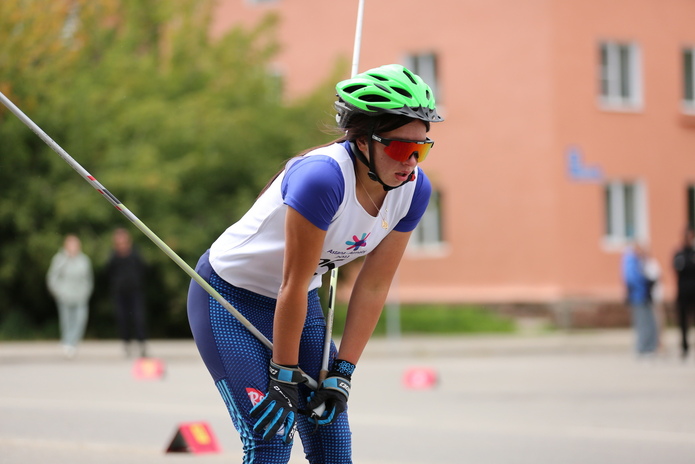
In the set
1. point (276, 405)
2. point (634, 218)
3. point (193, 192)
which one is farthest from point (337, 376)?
point (634, 218)

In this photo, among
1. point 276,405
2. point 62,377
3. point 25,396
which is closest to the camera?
point 276,405

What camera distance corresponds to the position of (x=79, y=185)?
19578 millimetres

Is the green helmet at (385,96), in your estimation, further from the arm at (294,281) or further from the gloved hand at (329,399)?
the gloved hand at (329,399)

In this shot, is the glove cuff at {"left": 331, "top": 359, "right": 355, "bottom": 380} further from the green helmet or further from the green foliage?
the green foliage

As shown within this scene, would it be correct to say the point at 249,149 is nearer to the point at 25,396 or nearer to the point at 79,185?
the point at 79,185

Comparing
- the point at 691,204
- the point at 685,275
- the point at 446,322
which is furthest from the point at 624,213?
the point at 685,275

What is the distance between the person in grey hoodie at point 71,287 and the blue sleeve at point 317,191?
13858 mm

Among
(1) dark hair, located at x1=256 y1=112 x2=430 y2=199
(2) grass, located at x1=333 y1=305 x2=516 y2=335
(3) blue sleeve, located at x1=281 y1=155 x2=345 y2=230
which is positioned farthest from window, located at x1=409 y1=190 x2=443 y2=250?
(3) blue sleeve, located at x1=281 y1=155 x2=345 y2=230

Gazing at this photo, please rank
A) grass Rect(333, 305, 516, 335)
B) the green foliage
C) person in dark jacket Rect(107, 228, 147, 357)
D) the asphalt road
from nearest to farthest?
the asphalt road → person in dark jacket Rect(107, 228, 147, 357) → the green foliage → grass Rect(333, 305, 516, 335)

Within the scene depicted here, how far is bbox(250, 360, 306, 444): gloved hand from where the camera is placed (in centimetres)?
372

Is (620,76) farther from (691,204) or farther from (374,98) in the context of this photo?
(374,98)

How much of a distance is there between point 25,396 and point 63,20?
10468 mm

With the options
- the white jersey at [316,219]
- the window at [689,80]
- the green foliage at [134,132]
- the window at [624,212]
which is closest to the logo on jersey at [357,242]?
the white jersey at [316,219]

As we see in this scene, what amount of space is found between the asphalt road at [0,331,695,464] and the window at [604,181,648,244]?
733 cm
